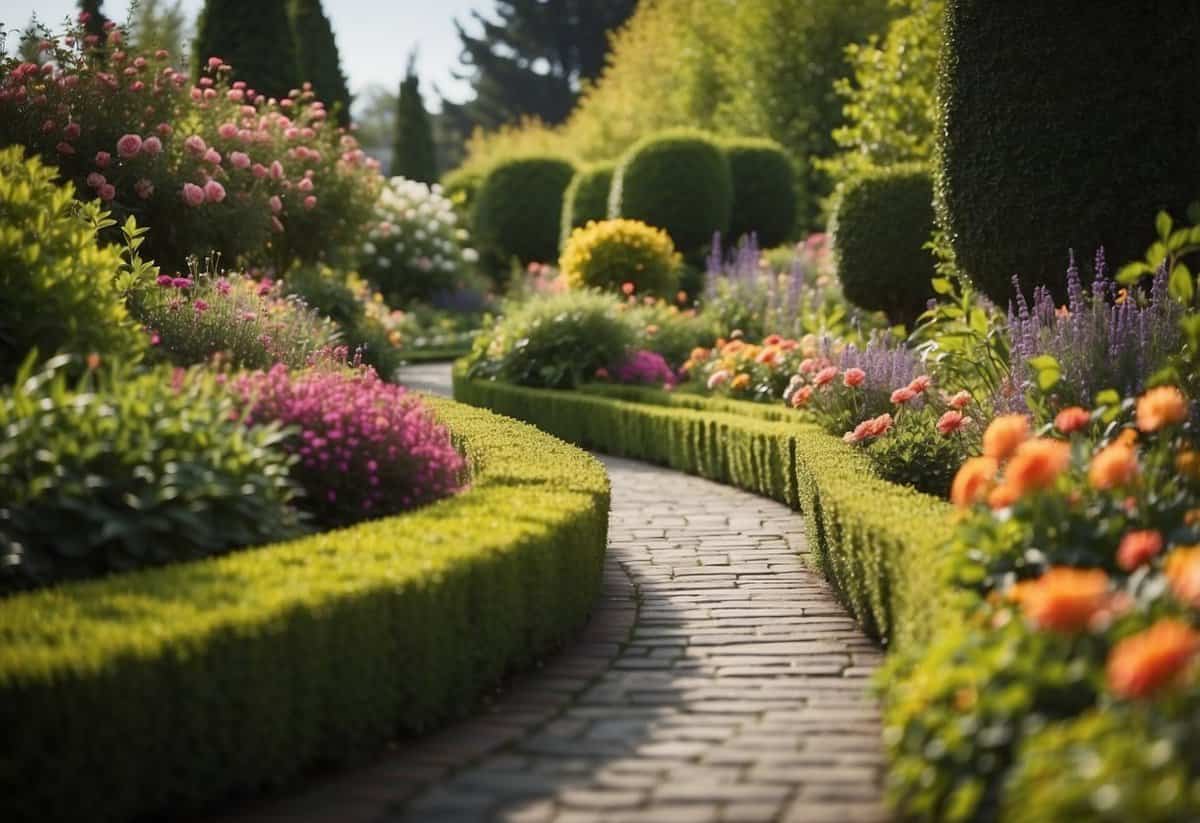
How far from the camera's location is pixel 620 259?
19.3 metres

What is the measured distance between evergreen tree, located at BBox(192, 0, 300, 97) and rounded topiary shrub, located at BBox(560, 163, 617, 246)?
6165mm

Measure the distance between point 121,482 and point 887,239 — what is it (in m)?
10.9

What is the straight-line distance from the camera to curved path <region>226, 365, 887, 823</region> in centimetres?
401

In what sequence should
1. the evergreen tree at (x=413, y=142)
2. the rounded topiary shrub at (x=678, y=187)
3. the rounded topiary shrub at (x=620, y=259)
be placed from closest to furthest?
1. the rounded topiary shrub at (x=620, y=259)
2. the rounded topiary shrub at (x=678, y=187)
3. the evergreen tree at (x=413, y=142)

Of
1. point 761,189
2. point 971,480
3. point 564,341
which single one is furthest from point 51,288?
point 761,189

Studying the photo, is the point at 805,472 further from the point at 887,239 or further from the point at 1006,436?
the point at 887,239

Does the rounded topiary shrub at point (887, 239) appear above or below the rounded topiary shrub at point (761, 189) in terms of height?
below

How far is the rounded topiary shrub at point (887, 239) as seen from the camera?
14.6 m

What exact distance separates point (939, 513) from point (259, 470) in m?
2.68

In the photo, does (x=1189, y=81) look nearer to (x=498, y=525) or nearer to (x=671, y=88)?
(x=498, y=525)

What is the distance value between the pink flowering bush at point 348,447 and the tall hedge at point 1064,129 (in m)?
4.23

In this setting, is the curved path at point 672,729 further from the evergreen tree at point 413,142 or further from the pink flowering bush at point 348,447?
the evergreen tree at point 413,142

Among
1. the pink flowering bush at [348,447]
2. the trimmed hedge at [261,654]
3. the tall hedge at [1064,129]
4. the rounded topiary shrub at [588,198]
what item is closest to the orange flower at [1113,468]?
the trimmed hedge at [261,654]

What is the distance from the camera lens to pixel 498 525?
561 centimetres
